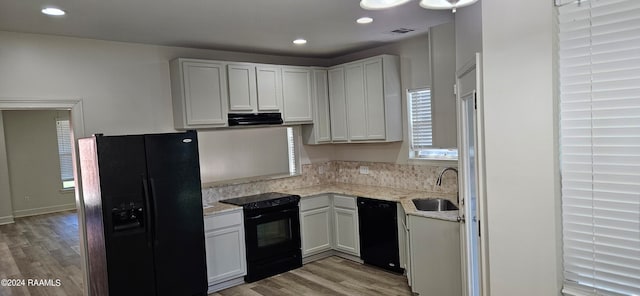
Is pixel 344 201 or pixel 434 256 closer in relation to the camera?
pixel 434 256

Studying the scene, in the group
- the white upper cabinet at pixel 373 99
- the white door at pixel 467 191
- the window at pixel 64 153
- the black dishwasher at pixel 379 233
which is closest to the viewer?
the white door at pixel 467 191

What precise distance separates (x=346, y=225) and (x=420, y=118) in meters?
1.54

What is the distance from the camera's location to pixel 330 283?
423cm

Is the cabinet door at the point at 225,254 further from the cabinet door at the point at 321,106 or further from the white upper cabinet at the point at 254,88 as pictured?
the cabinet door at the point at 321,106

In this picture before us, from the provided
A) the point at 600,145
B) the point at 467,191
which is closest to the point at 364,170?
the point at 467,191

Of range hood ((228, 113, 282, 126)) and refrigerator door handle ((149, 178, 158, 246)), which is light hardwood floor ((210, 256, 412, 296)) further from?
range hood ((228, 113, 282, 126))

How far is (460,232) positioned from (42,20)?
12.1 ft

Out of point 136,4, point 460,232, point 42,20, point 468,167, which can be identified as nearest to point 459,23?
point 468,167

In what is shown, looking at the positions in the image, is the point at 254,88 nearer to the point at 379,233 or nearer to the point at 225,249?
the point at 225,249

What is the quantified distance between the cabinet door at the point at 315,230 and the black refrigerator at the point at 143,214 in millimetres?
1324

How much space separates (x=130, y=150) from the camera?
11.3 feet

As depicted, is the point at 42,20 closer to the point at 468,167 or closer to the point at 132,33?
the point at 132,33

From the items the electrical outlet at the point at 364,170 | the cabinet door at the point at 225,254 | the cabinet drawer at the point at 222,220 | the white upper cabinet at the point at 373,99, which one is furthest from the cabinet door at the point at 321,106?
the cabinet door at the point at 225,254

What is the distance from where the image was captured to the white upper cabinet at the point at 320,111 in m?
5.20
